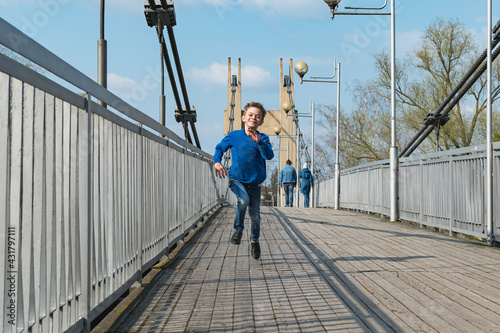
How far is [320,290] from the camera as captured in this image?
16.5 ft

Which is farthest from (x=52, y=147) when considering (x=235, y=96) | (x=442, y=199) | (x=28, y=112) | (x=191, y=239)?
(x=235, y=96)

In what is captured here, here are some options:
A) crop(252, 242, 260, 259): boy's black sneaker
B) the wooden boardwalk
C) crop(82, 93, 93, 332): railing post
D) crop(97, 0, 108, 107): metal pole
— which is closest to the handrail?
crop(82, 93, 93, 332): railing post

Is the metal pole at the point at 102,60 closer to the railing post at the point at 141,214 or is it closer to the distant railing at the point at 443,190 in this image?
the railing post at the point at 141,214

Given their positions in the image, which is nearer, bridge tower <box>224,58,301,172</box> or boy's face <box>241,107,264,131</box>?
boy's face <box>241,107,264,131</box>

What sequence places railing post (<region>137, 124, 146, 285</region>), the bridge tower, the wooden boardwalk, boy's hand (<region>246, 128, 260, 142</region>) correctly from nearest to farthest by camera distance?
the wooden boardwalk, railing post (<region>137, 124, 146, 285</region>), boy's hand (<region>246, 128, 260, 142</region>), the bridge tower

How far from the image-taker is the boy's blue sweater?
676cm

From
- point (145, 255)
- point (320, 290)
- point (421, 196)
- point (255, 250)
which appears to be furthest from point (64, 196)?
point (421, 196)

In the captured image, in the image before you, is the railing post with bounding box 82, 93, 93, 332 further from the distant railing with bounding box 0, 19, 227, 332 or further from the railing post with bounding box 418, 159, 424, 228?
the railing post with bounding box 418, 159, 424, 228

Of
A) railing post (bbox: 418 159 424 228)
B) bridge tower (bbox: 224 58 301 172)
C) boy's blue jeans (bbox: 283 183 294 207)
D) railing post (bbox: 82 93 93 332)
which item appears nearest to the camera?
railing post (bbox: 82 93 93 332)

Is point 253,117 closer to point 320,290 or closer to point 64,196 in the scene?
point 320,290

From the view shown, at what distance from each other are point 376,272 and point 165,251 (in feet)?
7.42

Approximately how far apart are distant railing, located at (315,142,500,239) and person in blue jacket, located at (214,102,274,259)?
360 centimetres

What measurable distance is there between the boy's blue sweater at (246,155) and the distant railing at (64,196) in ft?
4.59

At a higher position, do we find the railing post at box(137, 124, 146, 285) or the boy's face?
the boy's face
